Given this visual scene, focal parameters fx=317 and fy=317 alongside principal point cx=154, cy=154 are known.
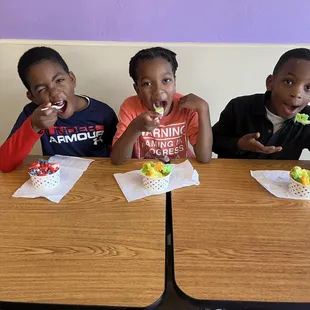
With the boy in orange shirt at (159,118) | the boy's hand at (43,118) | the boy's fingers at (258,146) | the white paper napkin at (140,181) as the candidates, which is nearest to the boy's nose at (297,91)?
the boy's fingers at (258,146)

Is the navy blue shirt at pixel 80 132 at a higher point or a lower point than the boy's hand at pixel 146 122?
lower

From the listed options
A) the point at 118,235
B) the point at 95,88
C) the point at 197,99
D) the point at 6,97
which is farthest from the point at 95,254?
the point at 6,97

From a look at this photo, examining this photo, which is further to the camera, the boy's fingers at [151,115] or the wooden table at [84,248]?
the boy's fingers at [151,115]

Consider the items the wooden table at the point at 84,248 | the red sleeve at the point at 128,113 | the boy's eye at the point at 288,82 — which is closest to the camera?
the wooden table at the point at 84,248

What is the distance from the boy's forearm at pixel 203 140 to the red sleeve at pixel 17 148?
630mm

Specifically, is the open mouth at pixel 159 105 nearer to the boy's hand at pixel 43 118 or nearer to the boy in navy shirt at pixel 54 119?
the boy in navy shirt at pixel 54 119

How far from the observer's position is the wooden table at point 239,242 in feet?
2.24

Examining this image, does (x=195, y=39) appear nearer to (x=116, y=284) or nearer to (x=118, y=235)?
(x=118, y=235)

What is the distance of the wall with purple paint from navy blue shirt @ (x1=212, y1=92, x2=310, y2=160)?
491mm

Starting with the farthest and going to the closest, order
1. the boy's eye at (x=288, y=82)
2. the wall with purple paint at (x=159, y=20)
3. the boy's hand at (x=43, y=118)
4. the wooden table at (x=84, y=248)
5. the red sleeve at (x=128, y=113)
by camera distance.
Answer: the wall with purple paint at (x=159, y=20)
the red sleeve at (x=128, y=113)
the boy's eye at (x=288, y=82)
the boy's hand at (x=43, y=118)
the wooden table at (x=84, y=248)

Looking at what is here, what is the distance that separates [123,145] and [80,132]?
33cm

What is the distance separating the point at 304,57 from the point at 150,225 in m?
0.92

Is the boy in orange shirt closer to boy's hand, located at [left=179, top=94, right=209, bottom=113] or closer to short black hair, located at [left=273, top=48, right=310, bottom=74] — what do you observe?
boy's hand, located at [left=179, top=94, right=209, bottom=113]

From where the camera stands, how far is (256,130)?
58.1 inches
